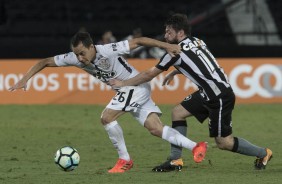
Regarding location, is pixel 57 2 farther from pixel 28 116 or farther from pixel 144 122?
pixel 144 122

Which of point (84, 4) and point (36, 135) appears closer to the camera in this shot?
point (36, 135)

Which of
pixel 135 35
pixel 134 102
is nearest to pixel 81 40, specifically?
pixel 134 102

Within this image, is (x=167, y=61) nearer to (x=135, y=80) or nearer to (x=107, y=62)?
(x=135, y=80)

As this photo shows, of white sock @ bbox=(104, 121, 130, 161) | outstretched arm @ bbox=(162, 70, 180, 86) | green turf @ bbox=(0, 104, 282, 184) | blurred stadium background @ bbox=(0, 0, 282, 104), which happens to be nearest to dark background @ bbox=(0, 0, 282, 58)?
blurred stadium background @ bbox=(0, 0, 282, 104)

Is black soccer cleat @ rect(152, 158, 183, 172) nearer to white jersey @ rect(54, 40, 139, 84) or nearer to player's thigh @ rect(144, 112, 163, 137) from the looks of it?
player's thigh @ rect(144, 112, 163, 137)

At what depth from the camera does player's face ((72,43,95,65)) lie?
10031 mm

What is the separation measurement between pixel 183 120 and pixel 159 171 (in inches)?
31.1

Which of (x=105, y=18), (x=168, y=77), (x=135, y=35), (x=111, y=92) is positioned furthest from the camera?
(x=105, y=18)

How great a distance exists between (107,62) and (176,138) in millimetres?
1313

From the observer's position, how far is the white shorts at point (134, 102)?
1035 cm

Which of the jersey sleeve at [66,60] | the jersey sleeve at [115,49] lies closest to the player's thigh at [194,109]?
the jersey sleeve at [115,49]

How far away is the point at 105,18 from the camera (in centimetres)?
2727

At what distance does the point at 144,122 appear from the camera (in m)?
10.4

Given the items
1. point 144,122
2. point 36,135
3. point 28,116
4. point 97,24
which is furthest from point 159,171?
point 97,24
